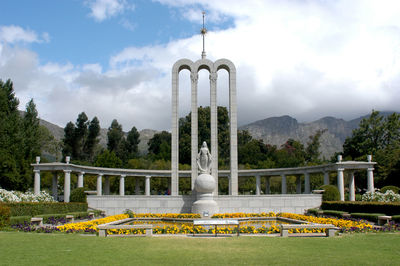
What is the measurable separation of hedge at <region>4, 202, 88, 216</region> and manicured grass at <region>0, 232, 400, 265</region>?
7540mm

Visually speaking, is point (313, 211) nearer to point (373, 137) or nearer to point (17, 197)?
point (17, 197)

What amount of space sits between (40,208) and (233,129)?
47.4 feet

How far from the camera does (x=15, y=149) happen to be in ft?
122

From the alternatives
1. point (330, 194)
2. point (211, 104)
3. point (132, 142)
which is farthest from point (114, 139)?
point (330, 194)

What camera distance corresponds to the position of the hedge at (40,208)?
766 inches

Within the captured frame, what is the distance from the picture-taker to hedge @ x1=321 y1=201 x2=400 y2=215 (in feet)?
63.9

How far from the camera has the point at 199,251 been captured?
9555mm

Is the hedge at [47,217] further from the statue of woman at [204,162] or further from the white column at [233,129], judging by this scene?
the white column at [233,129]

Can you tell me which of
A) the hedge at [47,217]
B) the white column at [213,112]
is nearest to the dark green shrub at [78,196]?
the hedge at [47,217]

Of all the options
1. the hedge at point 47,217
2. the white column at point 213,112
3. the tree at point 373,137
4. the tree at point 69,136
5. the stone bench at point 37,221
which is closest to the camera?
the stone bench at point 37,221

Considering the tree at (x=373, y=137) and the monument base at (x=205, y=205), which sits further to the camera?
the tree at (x=373, y=137)

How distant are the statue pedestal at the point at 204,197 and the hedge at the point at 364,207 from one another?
7284 millimetres

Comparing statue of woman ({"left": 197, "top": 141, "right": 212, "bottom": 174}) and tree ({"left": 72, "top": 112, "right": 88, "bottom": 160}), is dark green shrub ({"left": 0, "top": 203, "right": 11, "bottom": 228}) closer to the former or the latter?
statue of woman ({"left": 197, "top": 141, "right": 212, "bottom": 174})

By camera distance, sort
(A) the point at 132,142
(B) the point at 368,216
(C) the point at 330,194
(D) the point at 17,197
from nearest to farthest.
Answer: (B) the point at 368,216 → (C) the point at 330,194 → (D) the point at 17,197 → (A) the point at 132,142
